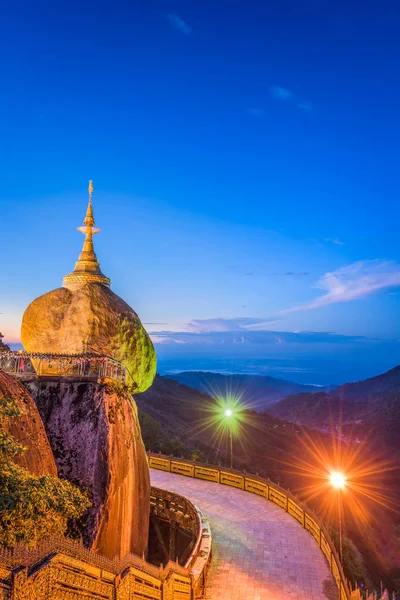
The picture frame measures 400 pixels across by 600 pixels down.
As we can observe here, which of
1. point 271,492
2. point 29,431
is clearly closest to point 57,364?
point 29,431

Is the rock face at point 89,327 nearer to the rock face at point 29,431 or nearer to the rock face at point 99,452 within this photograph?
the rock face at point 99,452

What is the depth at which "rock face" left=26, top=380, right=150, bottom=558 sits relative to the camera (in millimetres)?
12516

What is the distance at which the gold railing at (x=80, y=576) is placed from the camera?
7.02m

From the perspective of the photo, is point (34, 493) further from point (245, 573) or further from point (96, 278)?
point (96, 278)

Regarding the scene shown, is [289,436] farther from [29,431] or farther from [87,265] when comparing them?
[29,431]

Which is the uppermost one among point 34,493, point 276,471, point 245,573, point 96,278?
point 96,278

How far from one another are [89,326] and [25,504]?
9.40 meters

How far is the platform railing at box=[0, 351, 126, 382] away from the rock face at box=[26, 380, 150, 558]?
3.21 ft

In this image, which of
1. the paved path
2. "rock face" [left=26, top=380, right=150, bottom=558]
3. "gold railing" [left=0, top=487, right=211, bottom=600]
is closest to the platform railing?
"rock face" [left=26, top=380, right=150, bottom=558]

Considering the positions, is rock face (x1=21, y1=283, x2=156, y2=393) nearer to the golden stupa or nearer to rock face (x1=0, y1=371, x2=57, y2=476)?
the golden stupa

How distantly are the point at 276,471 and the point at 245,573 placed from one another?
35.4m

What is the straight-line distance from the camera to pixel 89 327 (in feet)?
57.1

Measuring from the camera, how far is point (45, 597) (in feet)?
24.1

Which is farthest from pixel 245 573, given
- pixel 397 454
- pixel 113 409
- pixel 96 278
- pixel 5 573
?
pixel 397 454
